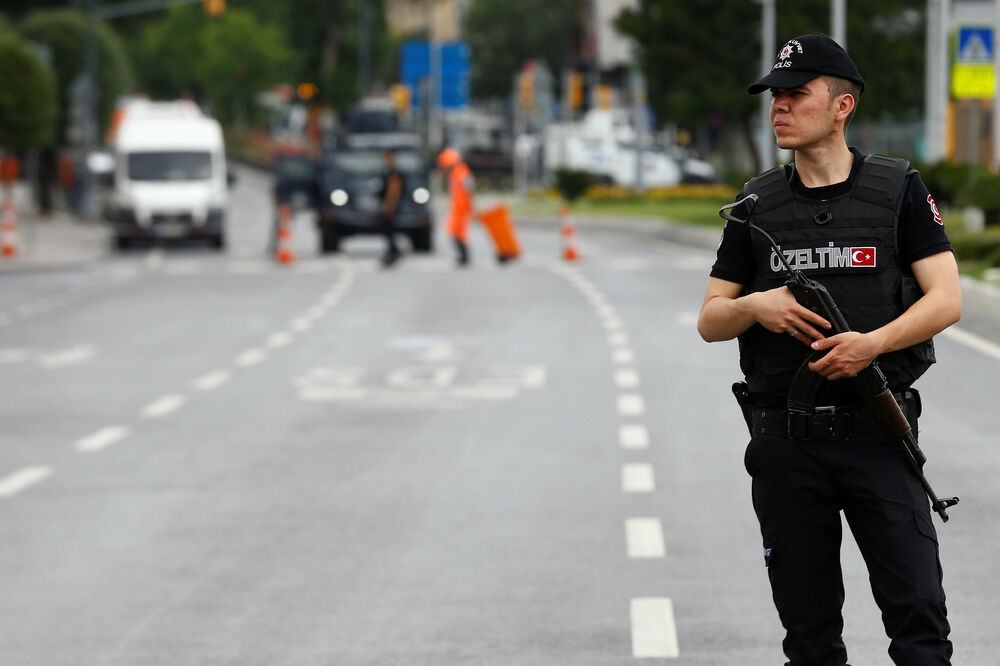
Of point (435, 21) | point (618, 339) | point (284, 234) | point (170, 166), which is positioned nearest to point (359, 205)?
point (284, 234)

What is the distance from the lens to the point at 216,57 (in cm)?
10219

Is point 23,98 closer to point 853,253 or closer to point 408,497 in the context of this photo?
point 408,497

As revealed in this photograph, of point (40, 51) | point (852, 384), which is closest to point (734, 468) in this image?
point (852, 384)

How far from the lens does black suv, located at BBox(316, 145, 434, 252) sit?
3684 centimetres

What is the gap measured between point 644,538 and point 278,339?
37.4ft

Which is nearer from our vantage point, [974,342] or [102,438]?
[102,438]

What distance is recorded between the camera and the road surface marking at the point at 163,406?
14.0 metres

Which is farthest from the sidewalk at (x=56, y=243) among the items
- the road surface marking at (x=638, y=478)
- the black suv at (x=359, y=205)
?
the road surface marking at (x=638, y=478)

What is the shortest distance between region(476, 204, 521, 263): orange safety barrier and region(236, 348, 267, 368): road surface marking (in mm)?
13472

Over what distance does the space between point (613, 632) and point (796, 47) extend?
2764mm

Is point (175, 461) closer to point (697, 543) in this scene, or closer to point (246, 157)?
point (697, 543)

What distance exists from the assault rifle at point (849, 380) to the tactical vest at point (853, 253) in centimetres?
5

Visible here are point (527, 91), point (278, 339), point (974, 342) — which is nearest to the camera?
point (974, 342)

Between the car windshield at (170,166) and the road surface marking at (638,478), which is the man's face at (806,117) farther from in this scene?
the car windshield at (170,166)
